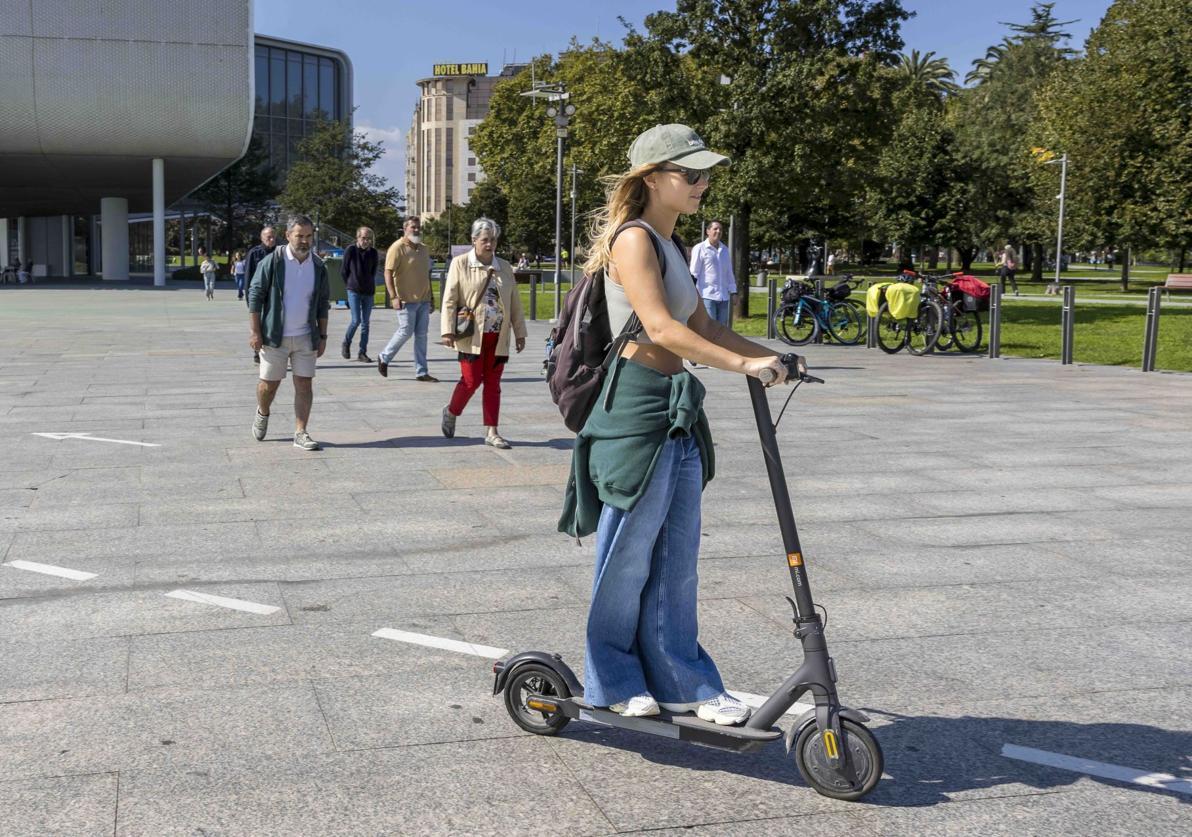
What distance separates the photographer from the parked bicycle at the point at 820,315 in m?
21.2

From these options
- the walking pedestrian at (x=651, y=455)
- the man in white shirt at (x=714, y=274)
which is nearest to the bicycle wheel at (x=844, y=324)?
the man in white shirt at (x=714, y=274)

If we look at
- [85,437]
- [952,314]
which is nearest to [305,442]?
[85,437]

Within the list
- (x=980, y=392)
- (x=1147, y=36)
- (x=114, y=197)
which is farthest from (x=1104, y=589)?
(x=114, y=197)

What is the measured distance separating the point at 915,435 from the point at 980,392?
3.68m

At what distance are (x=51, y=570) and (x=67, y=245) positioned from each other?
247 feet

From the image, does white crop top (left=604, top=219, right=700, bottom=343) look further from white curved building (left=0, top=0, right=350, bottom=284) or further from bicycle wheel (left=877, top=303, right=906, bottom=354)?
white curved building (left=0, top=0, right=350, bottom=284)

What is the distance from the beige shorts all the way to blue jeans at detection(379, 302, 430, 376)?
4789mm

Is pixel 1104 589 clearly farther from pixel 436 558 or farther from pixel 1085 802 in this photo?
pixel 436 558

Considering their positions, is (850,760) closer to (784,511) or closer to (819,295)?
(784,511)

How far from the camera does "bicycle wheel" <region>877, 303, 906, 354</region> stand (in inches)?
767

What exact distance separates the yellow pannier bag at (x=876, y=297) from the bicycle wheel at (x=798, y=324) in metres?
1.79

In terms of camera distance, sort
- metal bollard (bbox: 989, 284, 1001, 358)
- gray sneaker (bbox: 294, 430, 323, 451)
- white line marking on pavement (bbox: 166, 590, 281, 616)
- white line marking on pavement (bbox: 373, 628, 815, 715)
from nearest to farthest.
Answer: white line marking on pavement (bbox: 373, 628, 815, 715) → white line marking on pavement (bbox: 166, 590, 281, 616) → gray sneaker (bbox: 294, 430, 323, 451) → metal bollard (bbox: 989, 284, 1001, 358)

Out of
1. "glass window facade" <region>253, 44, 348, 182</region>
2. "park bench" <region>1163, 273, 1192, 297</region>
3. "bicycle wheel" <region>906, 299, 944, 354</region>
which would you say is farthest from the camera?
"glass window facade" <region>253, 44, 348, 182</region>

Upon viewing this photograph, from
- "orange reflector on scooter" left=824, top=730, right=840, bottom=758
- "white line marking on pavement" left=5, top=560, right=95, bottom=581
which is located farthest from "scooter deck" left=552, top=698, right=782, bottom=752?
"white line marking on pavement" left=5, top=560, right=95, bottom=581
